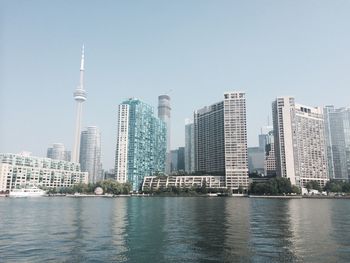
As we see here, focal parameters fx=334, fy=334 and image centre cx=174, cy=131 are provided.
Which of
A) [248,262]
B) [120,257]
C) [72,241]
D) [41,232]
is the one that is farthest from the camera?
[41,232]

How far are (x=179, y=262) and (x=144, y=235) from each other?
18.1 metres

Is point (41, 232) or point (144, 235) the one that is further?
point (41, 232)

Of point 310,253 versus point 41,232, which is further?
point 41,232

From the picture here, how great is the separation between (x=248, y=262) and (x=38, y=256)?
2262 centimetres

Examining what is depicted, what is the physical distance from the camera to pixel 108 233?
53.2 metres

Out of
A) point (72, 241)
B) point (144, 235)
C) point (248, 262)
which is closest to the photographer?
point (248, 262)

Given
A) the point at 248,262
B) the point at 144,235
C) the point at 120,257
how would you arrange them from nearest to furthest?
the point at 248,262 → the point at 120,257 → the point at 144,235

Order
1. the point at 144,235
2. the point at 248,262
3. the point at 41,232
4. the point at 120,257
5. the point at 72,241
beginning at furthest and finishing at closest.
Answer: the point at 41,232, the point at 144,235, the point at 72,241, the point at 120,257, the point at 248,262

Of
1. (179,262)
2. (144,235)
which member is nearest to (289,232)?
(144,235)

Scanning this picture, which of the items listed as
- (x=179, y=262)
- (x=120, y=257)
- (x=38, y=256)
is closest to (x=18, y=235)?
(x=38, y=256)

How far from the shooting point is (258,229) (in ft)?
190

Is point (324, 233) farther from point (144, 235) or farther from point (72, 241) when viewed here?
point (72, 241)

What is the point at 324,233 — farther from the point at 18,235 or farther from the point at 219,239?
the point at 18,235

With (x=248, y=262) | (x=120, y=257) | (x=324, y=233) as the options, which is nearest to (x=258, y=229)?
(x=324, y=233)
